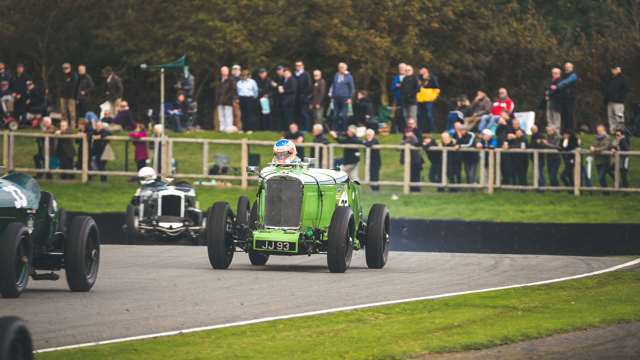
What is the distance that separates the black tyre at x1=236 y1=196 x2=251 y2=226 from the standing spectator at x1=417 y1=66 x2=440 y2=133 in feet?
59.3

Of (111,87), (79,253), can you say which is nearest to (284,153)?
(79,253)

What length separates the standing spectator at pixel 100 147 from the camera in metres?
39.4

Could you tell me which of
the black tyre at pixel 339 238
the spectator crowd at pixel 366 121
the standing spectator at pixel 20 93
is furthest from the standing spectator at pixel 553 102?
the black tyre at pixel 339 238

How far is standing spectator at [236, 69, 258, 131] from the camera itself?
42094 mm

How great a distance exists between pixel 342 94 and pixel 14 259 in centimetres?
2349

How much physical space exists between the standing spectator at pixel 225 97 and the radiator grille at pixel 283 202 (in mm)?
19641

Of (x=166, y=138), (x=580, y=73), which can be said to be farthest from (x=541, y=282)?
(x=580, y=73)

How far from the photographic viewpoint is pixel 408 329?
15.7 metres

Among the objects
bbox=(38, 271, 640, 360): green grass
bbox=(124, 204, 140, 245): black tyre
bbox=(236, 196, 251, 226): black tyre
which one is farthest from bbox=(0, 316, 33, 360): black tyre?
bbox=(124, 204, 140, 245): black tyre

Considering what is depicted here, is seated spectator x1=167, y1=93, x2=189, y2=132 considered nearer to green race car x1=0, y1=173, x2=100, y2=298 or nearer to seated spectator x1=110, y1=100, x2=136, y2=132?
seated spectator x1=110, y1=100, x2=136, y2=132

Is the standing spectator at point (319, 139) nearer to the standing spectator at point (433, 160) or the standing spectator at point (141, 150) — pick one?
the standing spectator at point (433, 160)

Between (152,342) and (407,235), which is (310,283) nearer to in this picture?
(152,342)

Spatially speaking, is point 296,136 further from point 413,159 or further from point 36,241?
point 36,241

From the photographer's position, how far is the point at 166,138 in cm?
3900
